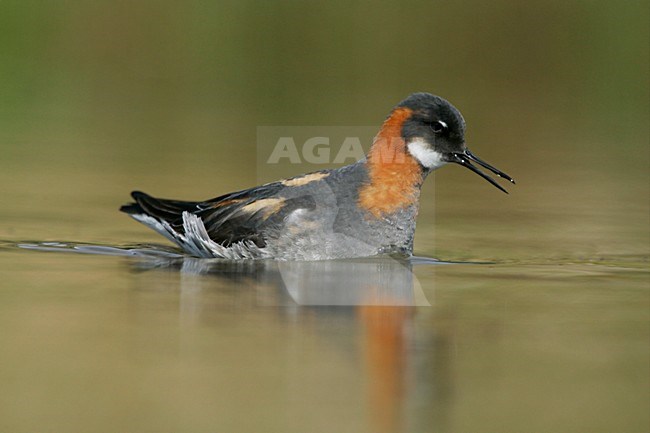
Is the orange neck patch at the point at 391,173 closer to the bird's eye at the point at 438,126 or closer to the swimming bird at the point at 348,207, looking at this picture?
the swimming bird at the point at 348,207

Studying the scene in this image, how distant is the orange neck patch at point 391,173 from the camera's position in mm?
9766

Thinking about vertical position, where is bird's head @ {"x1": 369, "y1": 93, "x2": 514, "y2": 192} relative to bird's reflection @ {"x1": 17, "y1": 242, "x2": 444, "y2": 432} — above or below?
above

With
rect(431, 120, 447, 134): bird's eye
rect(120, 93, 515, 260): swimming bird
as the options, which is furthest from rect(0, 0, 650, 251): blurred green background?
rect(431, 120, 447, 134): bird's eye

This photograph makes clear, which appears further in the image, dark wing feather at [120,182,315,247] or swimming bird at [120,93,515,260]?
dark wing feather at [120,182,315,247]

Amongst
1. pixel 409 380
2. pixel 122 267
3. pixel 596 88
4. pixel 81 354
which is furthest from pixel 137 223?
pixel 596 88

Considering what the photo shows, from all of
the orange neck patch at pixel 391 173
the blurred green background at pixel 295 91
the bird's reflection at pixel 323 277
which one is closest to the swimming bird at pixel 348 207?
the orange neck patch at pixel 391 173

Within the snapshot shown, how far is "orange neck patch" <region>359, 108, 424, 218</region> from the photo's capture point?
977cm

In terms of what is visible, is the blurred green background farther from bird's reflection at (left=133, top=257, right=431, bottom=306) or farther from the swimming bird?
bird's reflection at (left=133, top=257, right=431, bottom=306)

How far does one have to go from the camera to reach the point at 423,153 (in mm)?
9922

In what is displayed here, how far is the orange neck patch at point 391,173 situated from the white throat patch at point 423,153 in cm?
4

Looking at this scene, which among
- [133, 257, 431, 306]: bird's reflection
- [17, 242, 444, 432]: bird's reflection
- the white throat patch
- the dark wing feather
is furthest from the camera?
the white throat patch

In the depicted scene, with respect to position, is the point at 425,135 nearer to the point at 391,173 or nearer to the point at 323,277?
the point at 391,173

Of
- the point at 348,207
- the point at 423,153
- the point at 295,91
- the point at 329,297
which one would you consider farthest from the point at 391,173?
the point at 295,91

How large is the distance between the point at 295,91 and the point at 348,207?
7.67 metres
